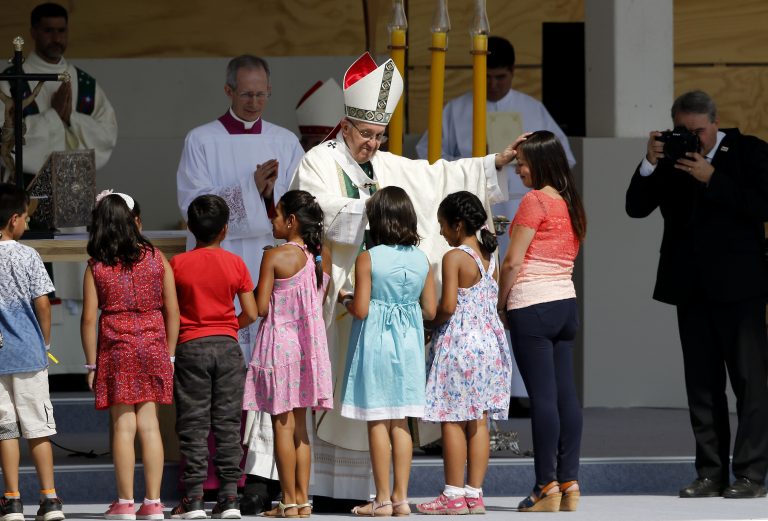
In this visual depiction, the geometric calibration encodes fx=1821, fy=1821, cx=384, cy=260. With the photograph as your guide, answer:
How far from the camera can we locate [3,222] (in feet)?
22.2

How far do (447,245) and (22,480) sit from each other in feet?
6.43

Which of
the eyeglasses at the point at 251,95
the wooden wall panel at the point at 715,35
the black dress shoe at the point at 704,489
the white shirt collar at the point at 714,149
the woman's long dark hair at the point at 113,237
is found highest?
the wooden wall panel at the point at 715,35

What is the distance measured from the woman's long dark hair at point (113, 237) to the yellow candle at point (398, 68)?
1322 mm

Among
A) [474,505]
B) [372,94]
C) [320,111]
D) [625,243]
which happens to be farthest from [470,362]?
[625,243]

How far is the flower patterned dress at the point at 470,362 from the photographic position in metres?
6.87

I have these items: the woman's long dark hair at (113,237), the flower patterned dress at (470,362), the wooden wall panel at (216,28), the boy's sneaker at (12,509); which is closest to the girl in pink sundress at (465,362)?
the flower patterned dress at (470,362)

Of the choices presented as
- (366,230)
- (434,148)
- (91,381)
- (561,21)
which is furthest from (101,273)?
(561,21)

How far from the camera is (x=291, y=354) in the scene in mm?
6824

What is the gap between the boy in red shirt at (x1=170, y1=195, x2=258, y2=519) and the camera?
6.79m

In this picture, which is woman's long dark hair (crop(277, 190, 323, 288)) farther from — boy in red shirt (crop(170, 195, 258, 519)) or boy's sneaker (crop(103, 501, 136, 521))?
A: boy's sneaker (crop(103, 501, 136, 521))

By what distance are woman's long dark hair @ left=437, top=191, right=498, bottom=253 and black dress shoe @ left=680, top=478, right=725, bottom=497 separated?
1407 mm

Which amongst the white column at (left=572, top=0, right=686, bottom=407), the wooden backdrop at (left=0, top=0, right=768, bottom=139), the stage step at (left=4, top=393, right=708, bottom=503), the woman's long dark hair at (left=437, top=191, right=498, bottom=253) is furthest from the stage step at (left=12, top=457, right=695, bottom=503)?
the wooden backdrop at (left=0, top=0, right=768, bottom=139)

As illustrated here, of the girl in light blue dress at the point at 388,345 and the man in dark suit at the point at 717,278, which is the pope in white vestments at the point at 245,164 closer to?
the girl in light blue dress at the point at 388,345

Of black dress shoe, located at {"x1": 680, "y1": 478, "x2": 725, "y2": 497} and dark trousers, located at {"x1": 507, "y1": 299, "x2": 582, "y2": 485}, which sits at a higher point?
dark trousers, located at {"x1": 507, "y1": 299, "x2": 582, "y2": 485}
